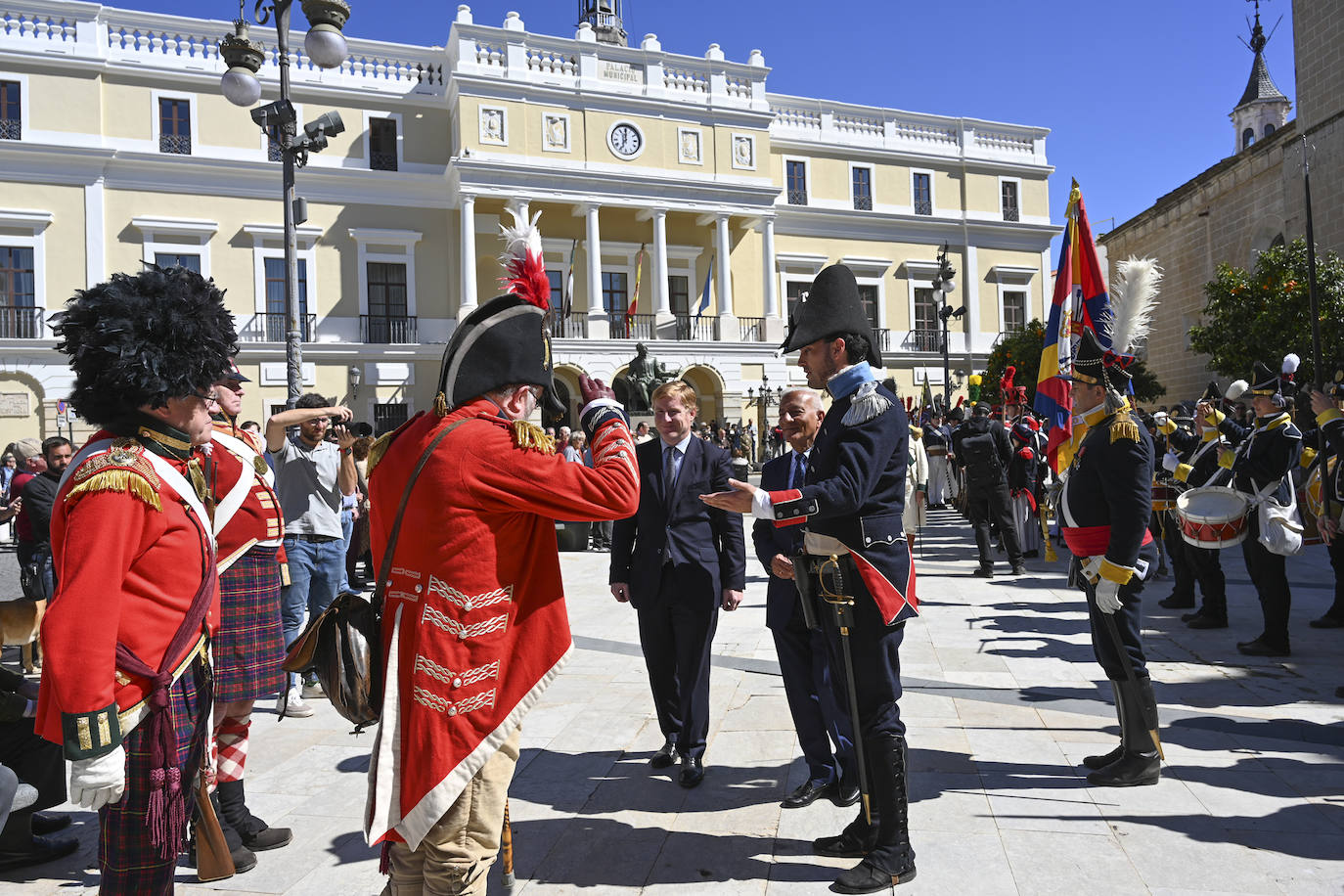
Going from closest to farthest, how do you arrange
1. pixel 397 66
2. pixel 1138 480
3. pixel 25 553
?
pixel 1138 480
pixel 25 553
pixel 397 66

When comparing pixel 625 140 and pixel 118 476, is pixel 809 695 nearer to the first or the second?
pixel 118 476

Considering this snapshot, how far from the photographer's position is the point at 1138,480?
397cm

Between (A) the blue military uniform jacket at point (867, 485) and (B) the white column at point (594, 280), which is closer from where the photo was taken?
(A) the blue military uniform jacket at point (867, 485)

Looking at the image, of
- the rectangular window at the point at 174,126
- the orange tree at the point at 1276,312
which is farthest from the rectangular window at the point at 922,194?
the rectangular window at the point at 174,126

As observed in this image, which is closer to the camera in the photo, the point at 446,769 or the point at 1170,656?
the point at 446,769

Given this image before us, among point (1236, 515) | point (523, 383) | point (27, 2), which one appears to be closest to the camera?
point (523, 383)

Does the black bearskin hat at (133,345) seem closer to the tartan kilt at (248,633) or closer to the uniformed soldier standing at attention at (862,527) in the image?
the tartan kilt at (248,633)

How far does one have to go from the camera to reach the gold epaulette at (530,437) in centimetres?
239

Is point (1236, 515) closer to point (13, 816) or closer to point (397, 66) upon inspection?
point (13, 816)

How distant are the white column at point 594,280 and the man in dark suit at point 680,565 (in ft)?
82.4

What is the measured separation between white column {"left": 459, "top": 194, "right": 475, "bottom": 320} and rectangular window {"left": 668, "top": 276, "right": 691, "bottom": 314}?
7868 mm

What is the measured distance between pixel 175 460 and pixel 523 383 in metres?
1.17

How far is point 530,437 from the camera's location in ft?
7.93

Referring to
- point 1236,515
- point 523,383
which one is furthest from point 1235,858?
point 1236,515
